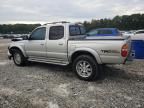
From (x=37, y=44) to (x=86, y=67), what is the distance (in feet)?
7.93

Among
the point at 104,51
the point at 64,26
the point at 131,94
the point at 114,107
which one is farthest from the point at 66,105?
the point at 64,26

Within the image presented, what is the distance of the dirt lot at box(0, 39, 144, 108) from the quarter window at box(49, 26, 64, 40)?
1.37 m

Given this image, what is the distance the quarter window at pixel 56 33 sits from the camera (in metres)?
6.57

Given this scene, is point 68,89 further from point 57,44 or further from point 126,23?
point 126,23

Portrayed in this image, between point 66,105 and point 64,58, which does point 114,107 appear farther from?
point 64,58

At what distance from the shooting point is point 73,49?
610 cm

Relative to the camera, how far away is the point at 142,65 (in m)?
7.97

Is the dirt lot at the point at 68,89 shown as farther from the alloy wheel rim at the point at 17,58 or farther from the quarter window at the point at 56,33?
the quarter window at the point at 56,33

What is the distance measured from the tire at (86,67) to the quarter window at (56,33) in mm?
1115

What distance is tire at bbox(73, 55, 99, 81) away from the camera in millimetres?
5773

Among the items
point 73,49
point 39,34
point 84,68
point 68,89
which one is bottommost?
point 68,89

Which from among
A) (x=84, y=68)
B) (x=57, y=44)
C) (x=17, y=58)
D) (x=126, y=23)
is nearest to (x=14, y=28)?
(x=126, y=23)

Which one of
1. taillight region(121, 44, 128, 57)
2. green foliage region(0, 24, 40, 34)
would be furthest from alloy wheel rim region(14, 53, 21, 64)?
green foliage region(0, 24, 40, 34)

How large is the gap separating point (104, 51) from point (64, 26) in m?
1.89
